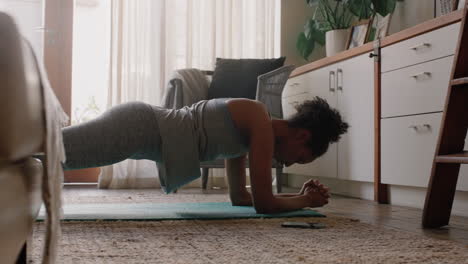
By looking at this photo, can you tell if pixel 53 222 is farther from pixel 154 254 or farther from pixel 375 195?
pixel 375 195

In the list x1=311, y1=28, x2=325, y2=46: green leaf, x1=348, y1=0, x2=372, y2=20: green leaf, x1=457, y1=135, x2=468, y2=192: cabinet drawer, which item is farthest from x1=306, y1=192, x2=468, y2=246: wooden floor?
x1=311, y1=28, x2=325, y2=46: green leaf

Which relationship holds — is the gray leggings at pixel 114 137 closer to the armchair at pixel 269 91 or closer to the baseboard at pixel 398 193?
the baseboard at pixel 398 193

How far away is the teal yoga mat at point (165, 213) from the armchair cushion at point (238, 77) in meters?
1.33

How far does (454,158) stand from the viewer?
1729mm

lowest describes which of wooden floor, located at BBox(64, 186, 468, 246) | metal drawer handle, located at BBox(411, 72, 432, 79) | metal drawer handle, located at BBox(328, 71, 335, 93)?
wooden floor, located at BBox(64, 186, 468, 246)

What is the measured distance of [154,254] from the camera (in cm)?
125

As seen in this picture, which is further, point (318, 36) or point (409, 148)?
point (318, 36)

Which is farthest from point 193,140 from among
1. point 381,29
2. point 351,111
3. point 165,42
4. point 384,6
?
point 165,42

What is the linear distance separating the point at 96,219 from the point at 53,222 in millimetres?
1222

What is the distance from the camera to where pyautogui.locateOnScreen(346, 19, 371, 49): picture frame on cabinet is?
347cm

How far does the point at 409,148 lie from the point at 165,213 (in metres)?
1.23

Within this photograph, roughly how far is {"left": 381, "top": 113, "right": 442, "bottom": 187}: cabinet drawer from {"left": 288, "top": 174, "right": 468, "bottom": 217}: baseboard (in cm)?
6

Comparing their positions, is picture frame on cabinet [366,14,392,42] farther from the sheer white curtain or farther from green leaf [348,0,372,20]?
the sheer white curtain

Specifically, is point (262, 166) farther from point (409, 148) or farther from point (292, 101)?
point (292, 101)
